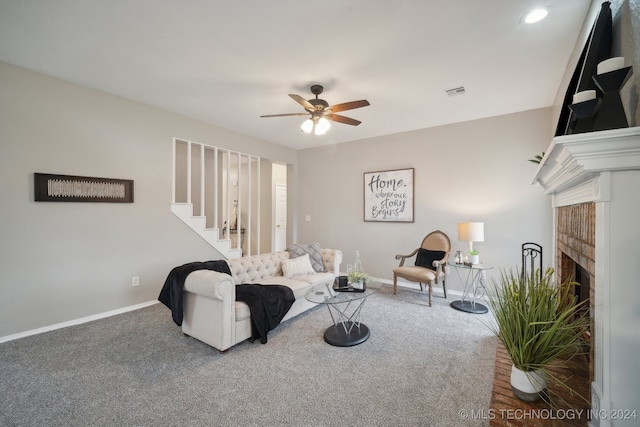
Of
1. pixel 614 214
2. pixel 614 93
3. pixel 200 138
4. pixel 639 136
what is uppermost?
pixel 200 138

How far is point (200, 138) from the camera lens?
13.8 ft

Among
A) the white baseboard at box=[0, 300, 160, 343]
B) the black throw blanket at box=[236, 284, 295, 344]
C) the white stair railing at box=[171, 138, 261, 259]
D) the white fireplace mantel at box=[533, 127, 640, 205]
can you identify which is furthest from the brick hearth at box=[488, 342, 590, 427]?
the white baseboard at box=[0, 300, 160, 343]

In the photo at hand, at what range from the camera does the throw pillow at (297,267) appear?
357 cm

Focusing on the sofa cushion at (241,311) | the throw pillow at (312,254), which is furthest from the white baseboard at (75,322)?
the throw pillow at (312,254)

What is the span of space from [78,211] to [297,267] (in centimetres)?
269

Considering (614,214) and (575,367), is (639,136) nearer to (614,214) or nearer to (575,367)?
(614,214)

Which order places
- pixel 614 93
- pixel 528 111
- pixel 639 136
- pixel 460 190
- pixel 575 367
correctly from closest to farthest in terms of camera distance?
1. pixel 639 136
2. pixel 614 93
3. pixel 575 367
4. pixel 528 111
5. pixel 460 190

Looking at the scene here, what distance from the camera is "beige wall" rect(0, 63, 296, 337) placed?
2684 mm

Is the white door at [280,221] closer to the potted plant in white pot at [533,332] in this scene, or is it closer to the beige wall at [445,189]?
the beige wall at [445,189]

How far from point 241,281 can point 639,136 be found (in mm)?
3391

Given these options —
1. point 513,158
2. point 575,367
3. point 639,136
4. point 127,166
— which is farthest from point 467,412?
point 127,166

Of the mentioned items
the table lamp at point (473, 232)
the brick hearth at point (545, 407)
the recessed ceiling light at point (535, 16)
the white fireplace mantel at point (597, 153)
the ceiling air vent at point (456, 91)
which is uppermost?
the recessed ceiling light at point (535, 16)

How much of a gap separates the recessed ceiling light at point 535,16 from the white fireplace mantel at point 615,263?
1.37 metres

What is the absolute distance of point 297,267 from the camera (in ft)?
12.0
